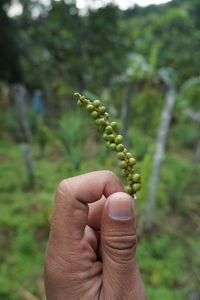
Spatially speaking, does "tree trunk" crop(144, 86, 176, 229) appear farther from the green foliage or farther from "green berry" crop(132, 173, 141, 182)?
"green berry" crop(132, 173, 141, 182)

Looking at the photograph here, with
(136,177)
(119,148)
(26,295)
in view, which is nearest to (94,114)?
(119,148)

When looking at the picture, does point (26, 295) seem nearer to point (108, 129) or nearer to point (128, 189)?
point (128, 189)

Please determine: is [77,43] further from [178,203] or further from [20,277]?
[20,277]

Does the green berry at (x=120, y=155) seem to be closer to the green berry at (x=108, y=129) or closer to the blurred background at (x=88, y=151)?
the green berry at (x=108, y=129)

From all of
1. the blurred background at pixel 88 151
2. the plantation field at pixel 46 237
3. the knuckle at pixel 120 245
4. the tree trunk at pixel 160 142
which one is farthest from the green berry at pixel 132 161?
A: the tree trunk at pixel 160 142

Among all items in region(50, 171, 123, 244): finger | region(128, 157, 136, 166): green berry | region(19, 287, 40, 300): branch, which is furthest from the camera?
region(19, 287, 40, 300): branch

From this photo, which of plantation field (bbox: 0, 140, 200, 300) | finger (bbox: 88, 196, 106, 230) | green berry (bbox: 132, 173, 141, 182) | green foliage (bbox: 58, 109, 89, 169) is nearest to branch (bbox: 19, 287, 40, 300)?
plantation field (bbox: 0, 140, 200, 300)

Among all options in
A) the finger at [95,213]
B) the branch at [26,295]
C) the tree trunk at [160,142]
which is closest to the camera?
the finger at [95,213]
